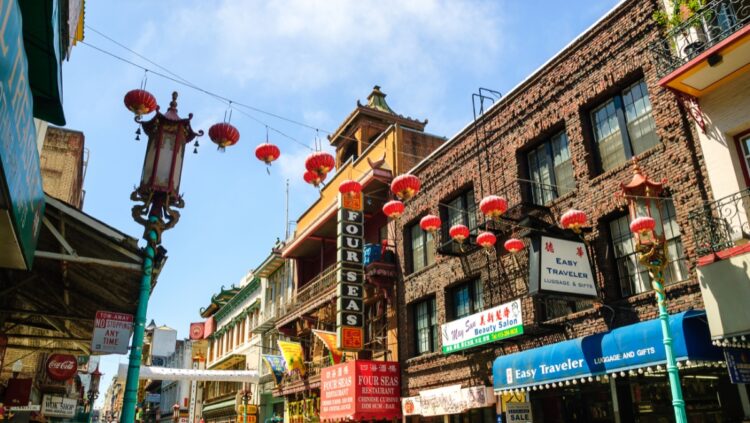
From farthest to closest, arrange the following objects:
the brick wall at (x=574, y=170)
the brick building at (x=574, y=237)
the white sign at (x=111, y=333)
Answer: the brick wall at (x=574, y=170)
the brick building at (x=574, y=237)
the white sign at (x=111, y=333)

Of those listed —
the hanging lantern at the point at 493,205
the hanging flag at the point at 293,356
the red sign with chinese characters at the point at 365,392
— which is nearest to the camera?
the hanging lantern at the point at 493,205

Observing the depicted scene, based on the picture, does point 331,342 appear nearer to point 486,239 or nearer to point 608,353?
point 486,239

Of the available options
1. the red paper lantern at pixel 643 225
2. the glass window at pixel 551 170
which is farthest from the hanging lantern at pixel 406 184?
the red paper lantern at pixel 643 225

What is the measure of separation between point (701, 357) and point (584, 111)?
741 centimetres

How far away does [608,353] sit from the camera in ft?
40.8

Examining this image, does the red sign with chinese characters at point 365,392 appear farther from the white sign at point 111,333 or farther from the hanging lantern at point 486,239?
the white sign at point 111,333

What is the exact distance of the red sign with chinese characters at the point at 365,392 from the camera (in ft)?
67.1

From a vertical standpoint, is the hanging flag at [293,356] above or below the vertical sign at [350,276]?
below

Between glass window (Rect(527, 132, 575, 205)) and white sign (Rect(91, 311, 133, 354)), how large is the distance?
11.6m

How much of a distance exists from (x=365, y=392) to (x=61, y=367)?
10.2 metres

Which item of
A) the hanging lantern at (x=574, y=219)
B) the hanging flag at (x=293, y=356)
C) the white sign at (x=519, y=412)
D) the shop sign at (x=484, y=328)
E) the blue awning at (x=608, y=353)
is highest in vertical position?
the hanging lantern at (x=574, y=219)

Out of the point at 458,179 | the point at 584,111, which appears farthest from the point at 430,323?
the point at 584,111

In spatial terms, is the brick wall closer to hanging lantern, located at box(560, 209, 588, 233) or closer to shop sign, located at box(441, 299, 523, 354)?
shop sign, located at box(441, 299, 523, 354)

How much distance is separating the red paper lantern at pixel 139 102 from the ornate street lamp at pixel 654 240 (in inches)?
396
